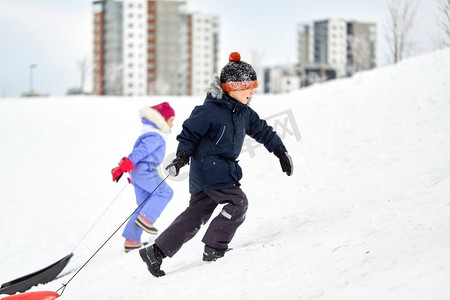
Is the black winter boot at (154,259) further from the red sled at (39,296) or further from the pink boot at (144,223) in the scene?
the pink boot at (144,223)

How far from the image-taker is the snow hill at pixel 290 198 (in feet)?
8.95

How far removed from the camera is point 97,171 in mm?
10883

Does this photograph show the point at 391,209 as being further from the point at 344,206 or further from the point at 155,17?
the point at 155,17

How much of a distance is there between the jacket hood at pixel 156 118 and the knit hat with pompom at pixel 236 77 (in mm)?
2015

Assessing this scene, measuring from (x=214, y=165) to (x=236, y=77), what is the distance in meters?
0.69

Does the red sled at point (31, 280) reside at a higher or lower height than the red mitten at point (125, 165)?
lower

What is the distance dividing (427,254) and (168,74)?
258 ft

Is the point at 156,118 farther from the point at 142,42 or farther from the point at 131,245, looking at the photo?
the point at 142,42

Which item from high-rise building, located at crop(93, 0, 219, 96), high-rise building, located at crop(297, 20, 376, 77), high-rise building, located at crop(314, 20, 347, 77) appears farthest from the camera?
high-rise building, located at crop(297, 20, 376, 77)

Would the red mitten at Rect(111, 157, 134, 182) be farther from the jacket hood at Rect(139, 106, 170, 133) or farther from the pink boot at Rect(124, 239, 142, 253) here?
the pink boot at Rect(124, 239, 142, 253)

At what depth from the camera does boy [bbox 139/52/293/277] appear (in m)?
3.66

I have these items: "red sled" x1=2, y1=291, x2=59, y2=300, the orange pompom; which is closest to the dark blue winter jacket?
the orange pompom

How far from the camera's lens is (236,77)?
3.79m

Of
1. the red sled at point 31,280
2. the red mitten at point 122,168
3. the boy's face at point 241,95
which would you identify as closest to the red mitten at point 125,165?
the red mitten at point 122,168
